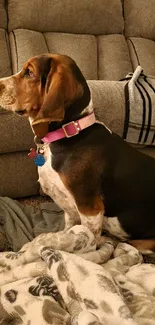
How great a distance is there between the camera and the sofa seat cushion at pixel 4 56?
2.93 metres

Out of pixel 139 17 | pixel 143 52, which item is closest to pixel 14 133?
pixel 143 52

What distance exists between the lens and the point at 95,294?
1.05m

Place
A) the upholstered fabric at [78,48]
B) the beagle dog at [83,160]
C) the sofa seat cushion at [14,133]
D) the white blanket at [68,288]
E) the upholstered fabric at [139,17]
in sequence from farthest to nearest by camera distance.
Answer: the upholstered fabric at [139,17]
the upholstered fabric at [78,48]
the sofa seat cushion at [14,133]
the beagle dog at [83,160]
the white blanket at [68,288]

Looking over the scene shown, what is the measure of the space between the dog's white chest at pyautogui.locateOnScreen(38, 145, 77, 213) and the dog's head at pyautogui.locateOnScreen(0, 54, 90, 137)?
149 mm

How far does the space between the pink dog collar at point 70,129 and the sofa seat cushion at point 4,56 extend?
156cm

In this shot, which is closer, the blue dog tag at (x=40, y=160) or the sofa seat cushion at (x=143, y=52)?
the blue dog tag at (x=40, y=160)

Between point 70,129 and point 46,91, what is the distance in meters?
0.18

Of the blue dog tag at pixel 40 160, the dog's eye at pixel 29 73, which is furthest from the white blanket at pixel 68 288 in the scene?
the dog's eye at pixel 29 73

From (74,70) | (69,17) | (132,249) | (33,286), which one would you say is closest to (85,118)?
(74,70)

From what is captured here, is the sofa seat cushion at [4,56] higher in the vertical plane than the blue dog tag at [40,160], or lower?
higher

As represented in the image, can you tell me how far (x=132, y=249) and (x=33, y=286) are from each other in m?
0.57

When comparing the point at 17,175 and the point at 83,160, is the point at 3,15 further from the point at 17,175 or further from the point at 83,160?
the point at 83,160

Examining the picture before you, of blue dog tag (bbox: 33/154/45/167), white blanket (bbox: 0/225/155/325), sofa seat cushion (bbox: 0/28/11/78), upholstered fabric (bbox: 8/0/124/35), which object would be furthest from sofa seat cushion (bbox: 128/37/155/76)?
white blanket (bbox: 0/225/155/325)

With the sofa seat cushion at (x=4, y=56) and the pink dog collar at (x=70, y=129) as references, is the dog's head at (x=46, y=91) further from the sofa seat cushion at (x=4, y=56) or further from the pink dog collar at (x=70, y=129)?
the sofa seat cushion at (x=4, y=56)
